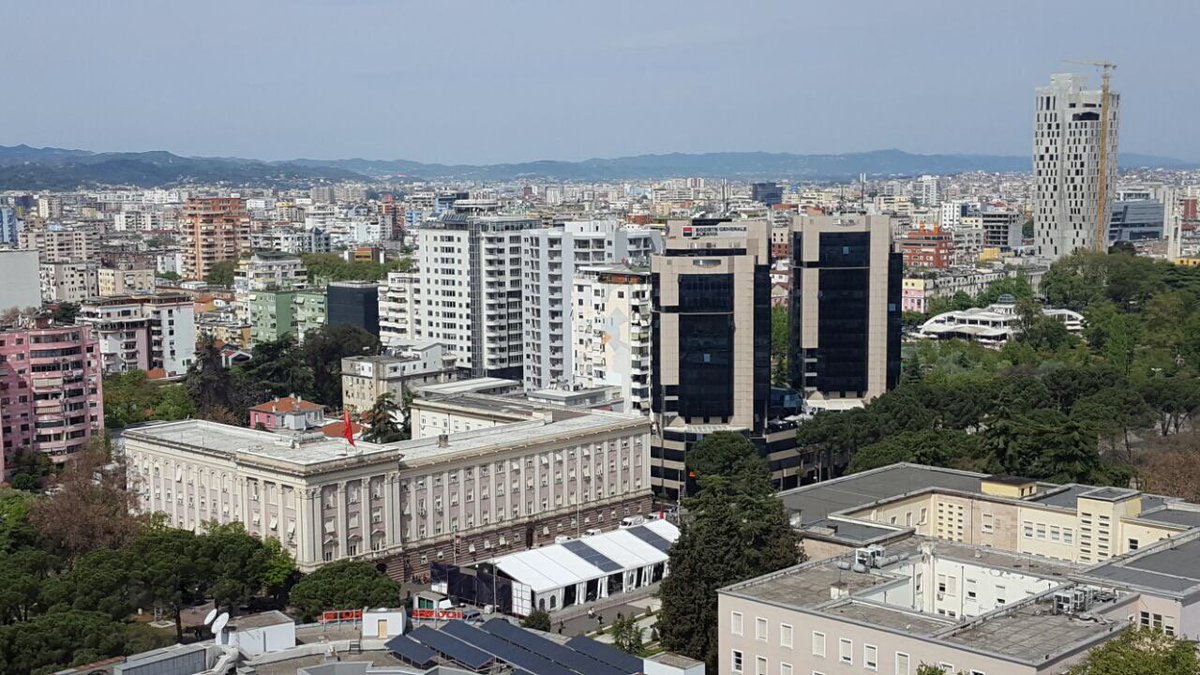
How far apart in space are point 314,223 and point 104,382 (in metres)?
123

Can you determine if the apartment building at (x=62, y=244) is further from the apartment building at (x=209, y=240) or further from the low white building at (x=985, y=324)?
the low white building at (x=985, y=324)

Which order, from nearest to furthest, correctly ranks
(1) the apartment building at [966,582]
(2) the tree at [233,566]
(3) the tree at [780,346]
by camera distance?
(1) the apartment building at [966,582] → (2) the tree at [233,566] → (3) the tree at [780,346]

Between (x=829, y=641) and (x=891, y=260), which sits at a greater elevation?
(x=891, y=260)

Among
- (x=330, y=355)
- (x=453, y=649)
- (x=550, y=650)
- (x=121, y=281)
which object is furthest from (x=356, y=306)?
(x=453, y=649)

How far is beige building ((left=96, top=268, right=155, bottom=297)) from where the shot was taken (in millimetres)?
117375

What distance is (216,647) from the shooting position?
25719 mm

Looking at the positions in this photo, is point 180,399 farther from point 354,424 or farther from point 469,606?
point 469,606

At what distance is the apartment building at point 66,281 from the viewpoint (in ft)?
373

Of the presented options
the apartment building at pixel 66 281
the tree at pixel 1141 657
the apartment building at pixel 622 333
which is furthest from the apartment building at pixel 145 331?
the tree at pixel 1141 657

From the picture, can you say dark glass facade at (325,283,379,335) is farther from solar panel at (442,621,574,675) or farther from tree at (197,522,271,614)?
solar panel at (442,621,574,675)

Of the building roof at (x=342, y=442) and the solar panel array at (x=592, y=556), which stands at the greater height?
the building roof at (x=342, y=442)

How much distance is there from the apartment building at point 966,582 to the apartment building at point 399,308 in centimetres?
4191

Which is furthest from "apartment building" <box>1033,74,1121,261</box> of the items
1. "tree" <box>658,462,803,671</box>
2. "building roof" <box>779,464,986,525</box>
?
"tree" <box>658,462,803,671</box>

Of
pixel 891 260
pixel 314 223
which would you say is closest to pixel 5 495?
pixel 891 260
